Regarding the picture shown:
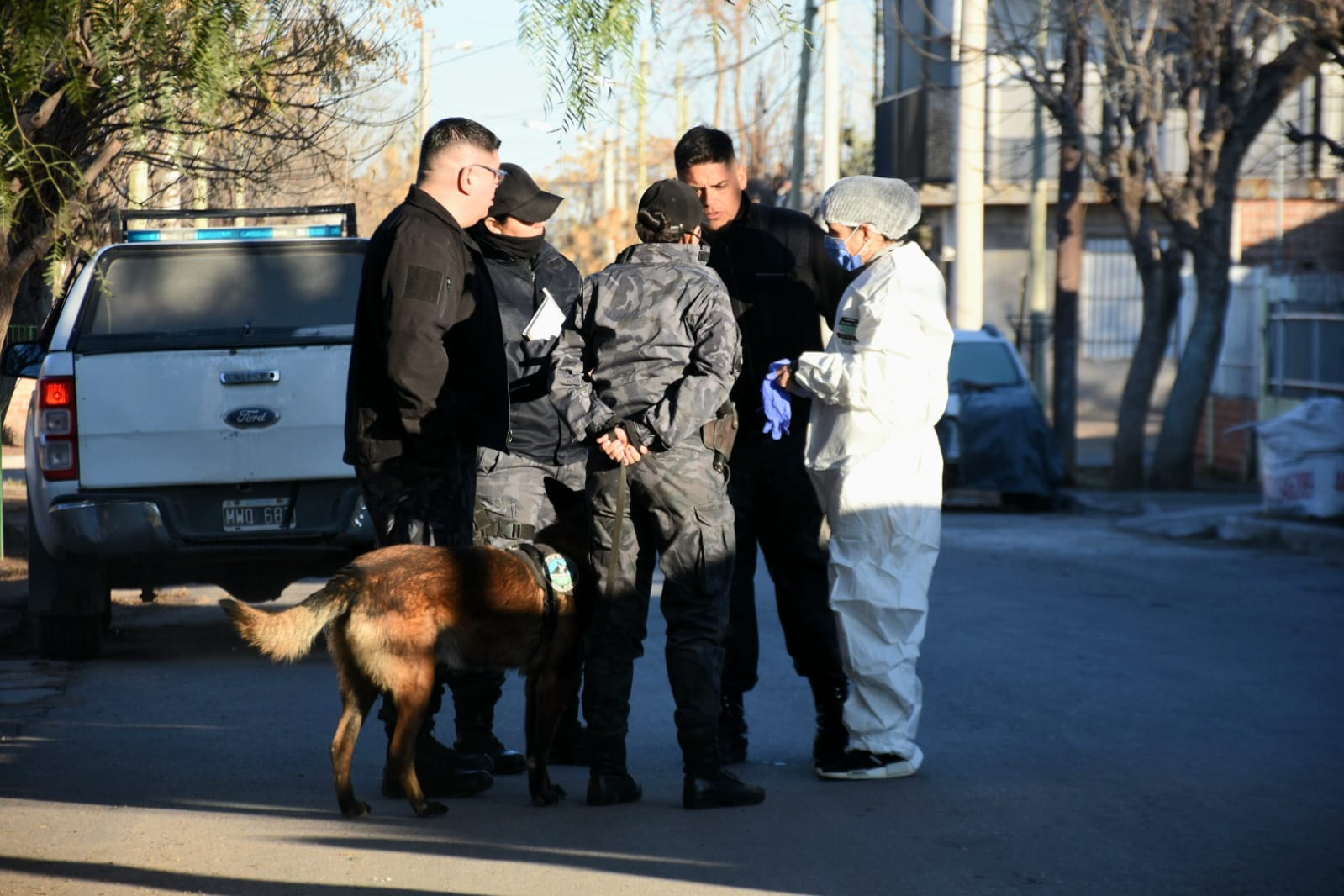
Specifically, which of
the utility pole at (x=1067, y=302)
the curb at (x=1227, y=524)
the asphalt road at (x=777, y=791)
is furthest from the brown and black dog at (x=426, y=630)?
the utility pole at (x=1067, y=302)

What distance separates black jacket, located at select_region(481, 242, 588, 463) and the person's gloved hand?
2.56 ft

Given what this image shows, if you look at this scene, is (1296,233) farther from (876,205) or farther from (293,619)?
(293,619)

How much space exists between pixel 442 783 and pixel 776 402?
1.72 meters

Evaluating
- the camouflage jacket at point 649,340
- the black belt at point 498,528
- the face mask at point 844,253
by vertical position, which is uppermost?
the face mask at point 844,253

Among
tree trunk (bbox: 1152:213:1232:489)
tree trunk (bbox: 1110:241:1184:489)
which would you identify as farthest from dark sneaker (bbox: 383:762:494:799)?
tree trunk (bbox: 1110:241:1184:489)

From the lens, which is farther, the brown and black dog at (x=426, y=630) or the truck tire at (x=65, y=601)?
the truck tire at (x=65, y=601)

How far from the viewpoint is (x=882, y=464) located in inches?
216

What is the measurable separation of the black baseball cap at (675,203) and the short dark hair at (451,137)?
663mm

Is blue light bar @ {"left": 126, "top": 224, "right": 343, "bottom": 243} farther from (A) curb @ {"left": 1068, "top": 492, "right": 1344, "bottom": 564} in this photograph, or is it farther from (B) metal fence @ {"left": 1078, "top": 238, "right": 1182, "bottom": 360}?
(B) metal fence @ {"left": 1078, "top": 238, "right": 1182, "bottom": 360}

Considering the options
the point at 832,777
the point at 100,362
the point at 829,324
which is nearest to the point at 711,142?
the point at 829,324

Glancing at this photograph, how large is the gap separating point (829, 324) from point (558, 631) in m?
1.65

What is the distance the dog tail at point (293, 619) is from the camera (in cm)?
482

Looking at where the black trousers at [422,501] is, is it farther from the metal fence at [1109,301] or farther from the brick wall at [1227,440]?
the metal fence at [1109,301]

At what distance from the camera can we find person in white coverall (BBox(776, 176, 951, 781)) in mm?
5422
